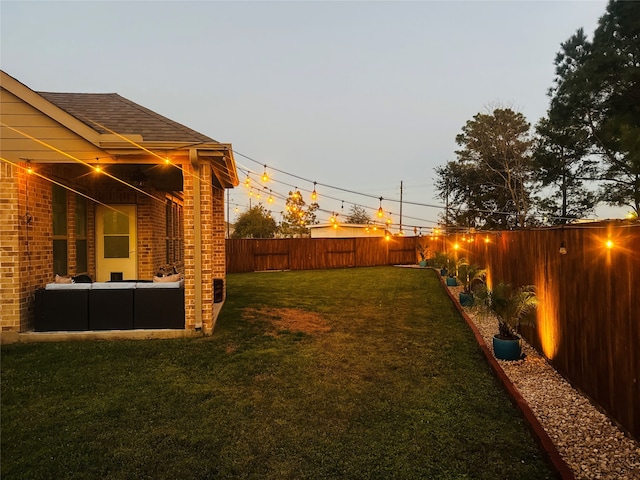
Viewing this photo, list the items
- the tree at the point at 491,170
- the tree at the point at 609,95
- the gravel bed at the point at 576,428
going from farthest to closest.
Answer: the tree at the point at 491,170, the tree at the point at 609,95, the gravel bed at the point at 576,428

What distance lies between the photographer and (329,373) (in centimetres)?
483

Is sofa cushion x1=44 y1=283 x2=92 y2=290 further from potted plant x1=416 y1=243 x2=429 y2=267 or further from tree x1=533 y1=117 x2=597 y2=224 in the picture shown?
potted plant x1=416 y1=243 x2=429 y2=267

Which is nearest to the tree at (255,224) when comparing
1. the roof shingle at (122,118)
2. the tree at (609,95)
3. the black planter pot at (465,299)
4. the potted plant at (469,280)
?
the tree at (609,95)

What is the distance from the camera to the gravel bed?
2816 mm

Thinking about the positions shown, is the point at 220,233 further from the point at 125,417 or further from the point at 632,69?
the point at 632,69

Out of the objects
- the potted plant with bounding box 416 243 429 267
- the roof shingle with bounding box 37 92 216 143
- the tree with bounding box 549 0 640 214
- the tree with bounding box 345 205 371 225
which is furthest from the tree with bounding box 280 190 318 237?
the roof shingle with bounding box 37 92 216 143

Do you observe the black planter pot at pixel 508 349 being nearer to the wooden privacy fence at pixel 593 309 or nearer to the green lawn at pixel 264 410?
the green lawn at pixel 264 410

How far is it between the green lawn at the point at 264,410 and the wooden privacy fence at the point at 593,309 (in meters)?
0.80

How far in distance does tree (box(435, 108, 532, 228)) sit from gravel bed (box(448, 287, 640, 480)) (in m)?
22.1

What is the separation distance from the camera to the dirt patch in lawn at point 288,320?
7047mm

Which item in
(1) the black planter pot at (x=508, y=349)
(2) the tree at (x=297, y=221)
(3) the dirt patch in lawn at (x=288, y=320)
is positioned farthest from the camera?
(2) the tree at (x=297, y=221)

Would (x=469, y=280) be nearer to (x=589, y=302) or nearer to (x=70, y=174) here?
(x=589, y=302)

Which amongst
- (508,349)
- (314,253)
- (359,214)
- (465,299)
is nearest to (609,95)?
(465,299)

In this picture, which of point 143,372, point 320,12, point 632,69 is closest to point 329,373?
point 143,372
